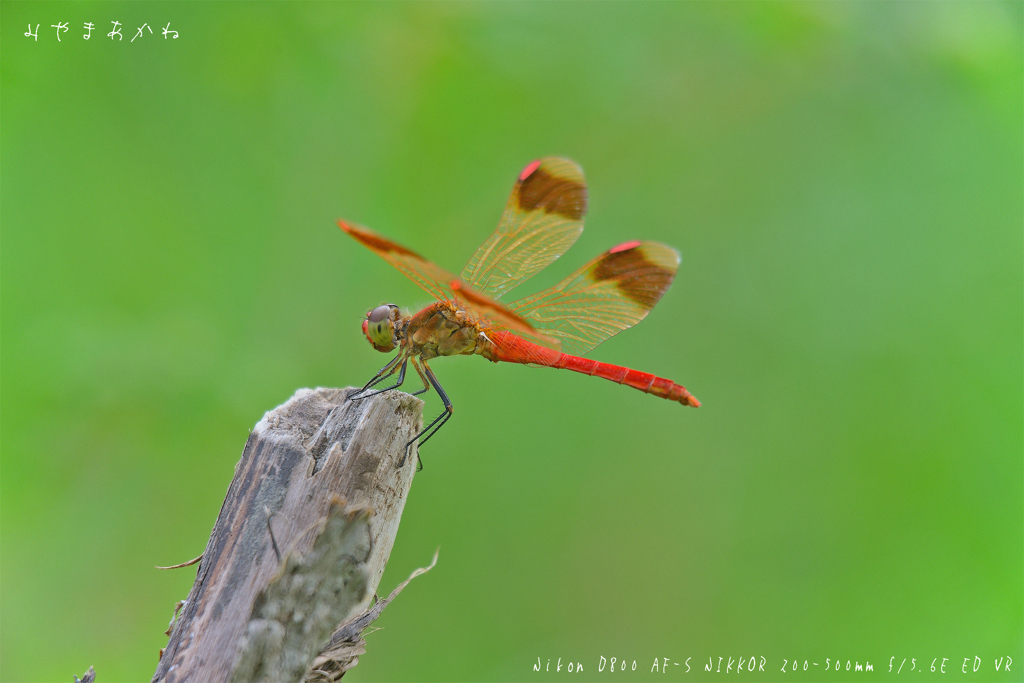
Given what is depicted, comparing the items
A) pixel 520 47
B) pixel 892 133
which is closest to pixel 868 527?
pixel 892 133

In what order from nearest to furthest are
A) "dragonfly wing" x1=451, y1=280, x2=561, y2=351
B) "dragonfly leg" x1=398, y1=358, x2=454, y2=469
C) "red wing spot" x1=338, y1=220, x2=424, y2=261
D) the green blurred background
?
"red wing spot" x1=338, y1=220, x2=424, y2=261
"dragonfly wing" x1=451, y1=280, x2=561, y2=351
"dragonfly leg" x1=398, y1=358, x2=454, y2=469
the green blurred background

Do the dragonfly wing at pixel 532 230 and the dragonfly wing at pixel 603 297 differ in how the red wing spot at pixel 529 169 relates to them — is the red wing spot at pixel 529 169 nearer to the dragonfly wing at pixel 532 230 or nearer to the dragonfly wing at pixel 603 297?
the dragonfly wing at pixel 532 230

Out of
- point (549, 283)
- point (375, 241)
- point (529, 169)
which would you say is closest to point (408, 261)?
point (375, 241)

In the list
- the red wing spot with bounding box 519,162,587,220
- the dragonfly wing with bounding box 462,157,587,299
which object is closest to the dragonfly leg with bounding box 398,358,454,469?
the dragonfly wing with bounding box 462,157,587,299

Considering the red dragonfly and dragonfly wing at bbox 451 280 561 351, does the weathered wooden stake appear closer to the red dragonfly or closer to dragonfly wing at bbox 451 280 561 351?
dragonfly wing at bbox 451 280 561 351

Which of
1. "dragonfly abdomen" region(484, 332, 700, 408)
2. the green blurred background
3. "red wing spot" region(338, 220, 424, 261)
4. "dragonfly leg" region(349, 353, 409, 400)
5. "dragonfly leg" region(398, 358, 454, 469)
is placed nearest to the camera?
"red wing spot" region(338, 220, 424, 261)

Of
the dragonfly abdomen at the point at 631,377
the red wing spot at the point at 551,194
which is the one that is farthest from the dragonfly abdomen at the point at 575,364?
the red wing spot at the point at 551,194
